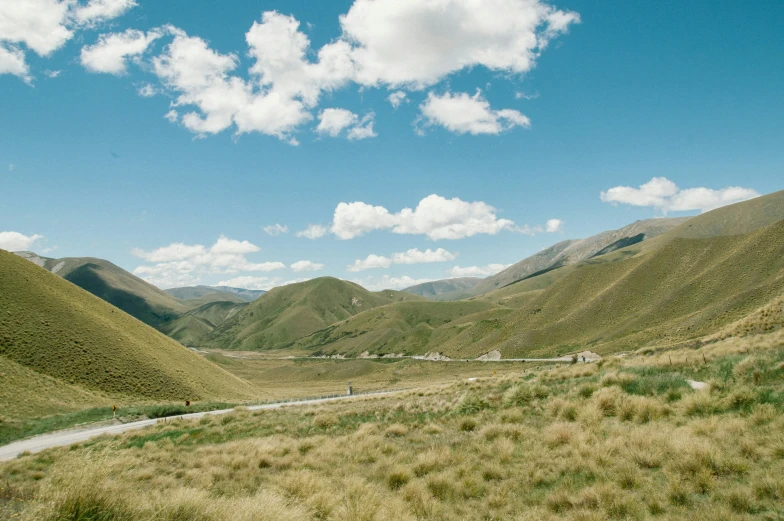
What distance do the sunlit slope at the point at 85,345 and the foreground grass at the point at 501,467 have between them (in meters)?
40.4

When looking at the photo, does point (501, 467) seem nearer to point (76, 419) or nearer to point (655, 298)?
point (76, 419)

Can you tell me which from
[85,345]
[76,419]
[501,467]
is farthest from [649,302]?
[85,345]

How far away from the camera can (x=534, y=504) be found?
20.9 feet

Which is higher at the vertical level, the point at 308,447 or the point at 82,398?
the point at 308,447

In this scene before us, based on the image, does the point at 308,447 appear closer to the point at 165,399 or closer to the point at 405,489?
the point at 405,489

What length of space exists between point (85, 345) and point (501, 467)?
201ft

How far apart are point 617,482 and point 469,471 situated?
2744 millimetres

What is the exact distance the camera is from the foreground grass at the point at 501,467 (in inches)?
209

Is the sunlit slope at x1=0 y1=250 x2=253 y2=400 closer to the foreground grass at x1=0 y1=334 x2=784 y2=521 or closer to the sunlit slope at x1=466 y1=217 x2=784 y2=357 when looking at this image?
the foreground grass at x1=0 y1=334 x2=784 y2=521

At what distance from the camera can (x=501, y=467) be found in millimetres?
8047

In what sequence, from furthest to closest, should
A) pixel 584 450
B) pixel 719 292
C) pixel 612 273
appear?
pixel 612 273
pixel 719 292
pixel 584 450

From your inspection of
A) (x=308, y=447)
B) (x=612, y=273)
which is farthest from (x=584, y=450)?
(x=612, y=273)

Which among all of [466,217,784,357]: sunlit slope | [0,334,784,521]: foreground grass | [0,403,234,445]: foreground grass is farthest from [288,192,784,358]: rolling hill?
[0,403,234,445]: foreground grass

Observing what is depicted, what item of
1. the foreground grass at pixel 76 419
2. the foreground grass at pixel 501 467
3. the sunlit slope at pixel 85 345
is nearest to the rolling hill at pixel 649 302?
the foreground grass at pixel 501 467
